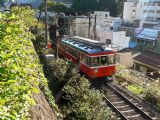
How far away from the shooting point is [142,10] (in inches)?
2709

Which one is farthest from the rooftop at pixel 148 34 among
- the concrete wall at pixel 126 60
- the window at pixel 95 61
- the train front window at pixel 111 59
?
the window at pixel 95 61

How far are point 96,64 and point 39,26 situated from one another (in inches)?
436

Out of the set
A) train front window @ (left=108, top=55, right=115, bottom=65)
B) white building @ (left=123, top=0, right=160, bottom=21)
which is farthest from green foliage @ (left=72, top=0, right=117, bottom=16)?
train front window @ (left=108, top=55, right=115, bottom=65)

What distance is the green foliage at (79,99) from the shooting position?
32.0 ft

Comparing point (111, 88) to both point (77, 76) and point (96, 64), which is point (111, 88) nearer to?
point (96, 64)

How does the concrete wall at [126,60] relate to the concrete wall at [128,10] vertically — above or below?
below

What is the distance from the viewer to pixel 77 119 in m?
9.95

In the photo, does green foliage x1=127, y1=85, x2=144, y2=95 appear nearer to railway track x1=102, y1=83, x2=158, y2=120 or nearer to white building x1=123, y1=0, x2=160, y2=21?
railway track x1=102, y1=83, x2=158, y2=120

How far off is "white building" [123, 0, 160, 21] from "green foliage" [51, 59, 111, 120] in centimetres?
5326

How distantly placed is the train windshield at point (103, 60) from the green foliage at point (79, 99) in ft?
5.68

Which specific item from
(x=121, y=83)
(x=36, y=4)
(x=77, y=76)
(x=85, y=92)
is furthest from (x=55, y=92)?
(x=36, y=4)

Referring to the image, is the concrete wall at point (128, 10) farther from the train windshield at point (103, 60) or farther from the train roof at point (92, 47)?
the train windshield at point (103, 60)

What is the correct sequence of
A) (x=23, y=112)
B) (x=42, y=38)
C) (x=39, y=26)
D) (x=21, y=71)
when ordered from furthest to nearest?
(x=39, y=26) → (x=42, y=38) → (x=21, y=71) → (x=23, y=112)

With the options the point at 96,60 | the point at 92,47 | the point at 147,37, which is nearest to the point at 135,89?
the point at 96,60
